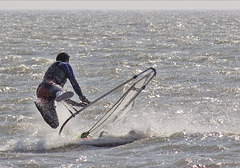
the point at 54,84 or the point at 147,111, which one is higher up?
the point at 54,84

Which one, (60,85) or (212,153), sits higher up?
(60,85)

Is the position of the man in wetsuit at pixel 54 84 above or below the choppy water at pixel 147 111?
above

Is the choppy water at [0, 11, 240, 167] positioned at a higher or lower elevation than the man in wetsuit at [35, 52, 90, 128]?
lower

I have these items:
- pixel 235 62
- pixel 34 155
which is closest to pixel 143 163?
pixel 34 155

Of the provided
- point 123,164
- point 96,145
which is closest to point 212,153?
point 123,164

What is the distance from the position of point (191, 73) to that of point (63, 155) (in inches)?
473

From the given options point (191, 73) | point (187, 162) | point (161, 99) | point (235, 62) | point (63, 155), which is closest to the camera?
point (187, 162)

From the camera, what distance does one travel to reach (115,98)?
1784 cm

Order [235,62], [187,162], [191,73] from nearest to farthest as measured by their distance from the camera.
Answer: [187,162] → [191,73] → [235,62]

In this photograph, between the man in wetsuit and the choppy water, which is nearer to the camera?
the choppy water

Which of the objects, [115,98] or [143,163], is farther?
[115,98]

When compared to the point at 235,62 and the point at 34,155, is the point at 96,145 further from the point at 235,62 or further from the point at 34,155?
the point at 235,62

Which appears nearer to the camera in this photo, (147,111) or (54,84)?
(54,84)

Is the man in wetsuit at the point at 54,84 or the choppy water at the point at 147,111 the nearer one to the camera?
the choppy water at the point at 147,111
